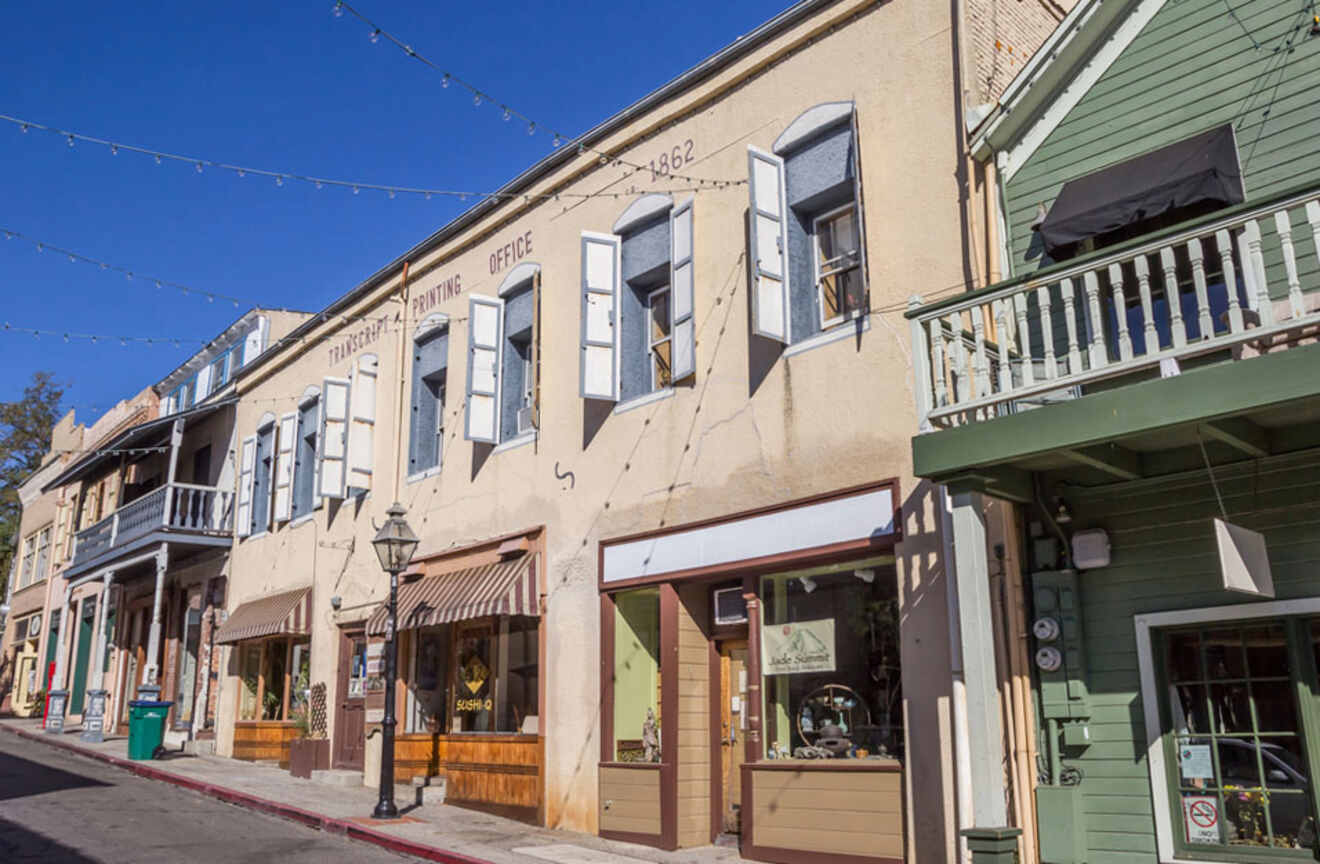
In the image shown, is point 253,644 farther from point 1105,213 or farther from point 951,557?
point 1105,213

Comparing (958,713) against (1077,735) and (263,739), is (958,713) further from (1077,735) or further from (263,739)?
(263,739)

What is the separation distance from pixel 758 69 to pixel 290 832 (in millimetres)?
9319

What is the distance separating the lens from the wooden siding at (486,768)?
42.3 ft

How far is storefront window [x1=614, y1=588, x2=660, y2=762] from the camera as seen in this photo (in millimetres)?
11875

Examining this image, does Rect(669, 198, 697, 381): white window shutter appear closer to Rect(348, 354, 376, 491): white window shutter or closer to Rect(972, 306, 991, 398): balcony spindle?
Rect(972, 306, 991, 398): balcony spindle

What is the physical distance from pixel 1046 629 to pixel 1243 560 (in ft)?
5.36

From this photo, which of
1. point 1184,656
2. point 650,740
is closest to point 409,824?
point 650,740

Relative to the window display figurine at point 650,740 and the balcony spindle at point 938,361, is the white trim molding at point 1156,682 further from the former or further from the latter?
the window display figurine at point 650,740

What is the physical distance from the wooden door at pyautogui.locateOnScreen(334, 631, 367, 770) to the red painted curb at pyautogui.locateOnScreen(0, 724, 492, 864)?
2220 millimetres

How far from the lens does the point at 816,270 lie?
10.9m

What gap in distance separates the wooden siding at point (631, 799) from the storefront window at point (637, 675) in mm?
238

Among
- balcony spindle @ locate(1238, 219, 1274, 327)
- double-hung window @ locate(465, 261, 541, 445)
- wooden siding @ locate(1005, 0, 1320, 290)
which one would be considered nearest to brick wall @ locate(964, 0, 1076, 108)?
wooden siding @ locate(1005, 0, 1320, 290)

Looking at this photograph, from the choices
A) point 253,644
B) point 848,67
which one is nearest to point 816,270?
point 848,67

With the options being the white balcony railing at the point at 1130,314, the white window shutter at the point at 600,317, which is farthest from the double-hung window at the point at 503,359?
the white balcony railing at the point at 1130,314
